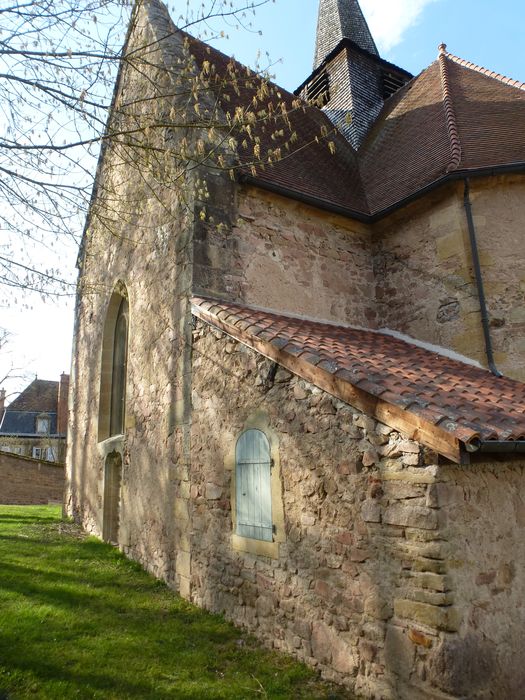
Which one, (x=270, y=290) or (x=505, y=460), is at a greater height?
(x=270, y=290)

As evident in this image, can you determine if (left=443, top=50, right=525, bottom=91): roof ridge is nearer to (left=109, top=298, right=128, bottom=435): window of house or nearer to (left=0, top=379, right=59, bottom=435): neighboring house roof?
(left=109, top=298, right=128, bottom=435): window of house

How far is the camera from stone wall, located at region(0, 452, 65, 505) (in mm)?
17578

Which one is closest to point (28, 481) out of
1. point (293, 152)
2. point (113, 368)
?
point (113, 368)

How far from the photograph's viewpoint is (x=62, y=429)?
31.8 m

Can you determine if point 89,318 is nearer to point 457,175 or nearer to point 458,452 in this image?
point 457,175

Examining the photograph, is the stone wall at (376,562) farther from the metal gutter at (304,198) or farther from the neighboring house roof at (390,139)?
the neighboring house roof at (390,139)

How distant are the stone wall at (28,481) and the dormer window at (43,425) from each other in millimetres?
15058

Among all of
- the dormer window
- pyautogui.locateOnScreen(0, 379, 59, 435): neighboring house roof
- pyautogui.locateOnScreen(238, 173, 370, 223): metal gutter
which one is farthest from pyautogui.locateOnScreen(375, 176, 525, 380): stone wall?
pyautogui.locateOnScreen(0, 379, 59, 435): neighboring house roof

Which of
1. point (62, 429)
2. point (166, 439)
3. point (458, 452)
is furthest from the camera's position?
point (62, 429)

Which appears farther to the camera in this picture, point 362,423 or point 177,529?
point 177,529

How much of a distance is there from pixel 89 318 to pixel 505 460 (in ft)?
Answer: 31.3

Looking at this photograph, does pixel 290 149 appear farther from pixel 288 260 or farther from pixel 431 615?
pixel 431 615

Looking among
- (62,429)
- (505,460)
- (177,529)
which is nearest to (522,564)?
(505,460)

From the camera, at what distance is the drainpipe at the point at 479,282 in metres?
6.39
